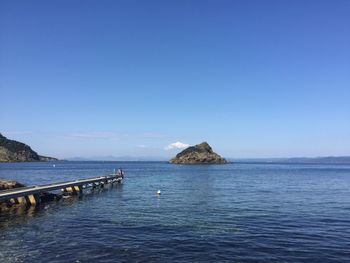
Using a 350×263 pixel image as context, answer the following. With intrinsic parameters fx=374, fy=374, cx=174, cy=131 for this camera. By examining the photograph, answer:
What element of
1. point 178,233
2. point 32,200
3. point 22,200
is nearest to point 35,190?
point 32,200

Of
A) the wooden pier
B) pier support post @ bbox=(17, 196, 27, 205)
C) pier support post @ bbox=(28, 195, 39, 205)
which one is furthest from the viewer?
pier support post @ bbox=(28, 195, 39, 205)

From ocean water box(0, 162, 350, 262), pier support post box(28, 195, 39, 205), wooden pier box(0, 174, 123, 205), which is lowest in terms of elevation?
ocean water box(0, 162, 350, 262)

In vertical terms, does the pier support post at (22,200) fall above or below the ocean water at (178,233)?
above

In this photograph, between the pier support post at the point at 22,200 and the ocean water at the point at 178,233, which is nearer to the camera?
the ocean water at the point at 178,233

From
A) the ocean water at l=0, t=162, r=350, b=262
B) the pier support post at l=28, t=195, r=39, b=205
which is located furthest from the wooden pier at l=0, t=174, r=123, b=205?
the ocean water at l=0, t=162, r=350, b=262

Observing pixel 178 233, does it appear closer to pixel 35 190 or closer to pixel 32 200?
pixel 32 200

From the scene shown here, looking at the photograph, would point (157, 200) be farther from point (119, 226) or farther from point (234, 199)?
point (119, 226)

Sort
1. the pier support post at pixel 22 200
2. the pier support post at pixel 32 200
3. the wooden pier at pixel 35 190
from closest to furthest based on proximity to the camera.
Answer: the wooden pier at pixel 35 190
the pier support post at pixel 22 200
the pier support post at pixel 32 200

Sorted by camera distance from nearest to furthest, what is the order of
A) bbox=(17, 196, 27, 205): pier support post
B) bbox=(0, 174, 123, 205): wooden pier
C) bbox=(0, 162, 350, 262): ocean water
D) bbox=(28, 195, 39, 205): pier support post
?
bbox=(0, 162, 350, 262): ocean water
bbox=(0, 174, 123, 205): wooden pier
bbox=(17, 196, 27, 205): pier support post
bbox=(28, 195, 39, 205): pier support post

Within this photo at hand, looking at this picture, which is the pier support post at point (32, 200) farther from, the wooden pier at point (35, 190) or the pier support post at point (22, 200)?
the pier support post at point (22, 200)

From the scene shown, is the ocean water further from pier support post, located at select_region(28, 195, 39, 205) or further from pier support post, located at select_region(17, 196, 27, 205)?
pier support post, located at select_region(17, 196, 27, 205)

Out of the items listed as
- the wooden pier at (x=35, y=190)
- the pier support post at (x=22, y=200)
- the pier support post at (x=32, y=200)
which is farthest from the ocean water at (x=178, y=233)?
the pier support post at (x=22, y=200)

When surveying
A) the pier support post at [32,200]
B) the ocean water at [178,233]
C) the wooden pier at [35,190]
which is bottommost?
the ocean water at [178,233]

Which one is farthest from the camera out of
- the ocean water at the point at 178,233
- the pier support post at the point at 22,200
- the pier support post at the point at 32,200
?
the pier support post at the point at 32,200
